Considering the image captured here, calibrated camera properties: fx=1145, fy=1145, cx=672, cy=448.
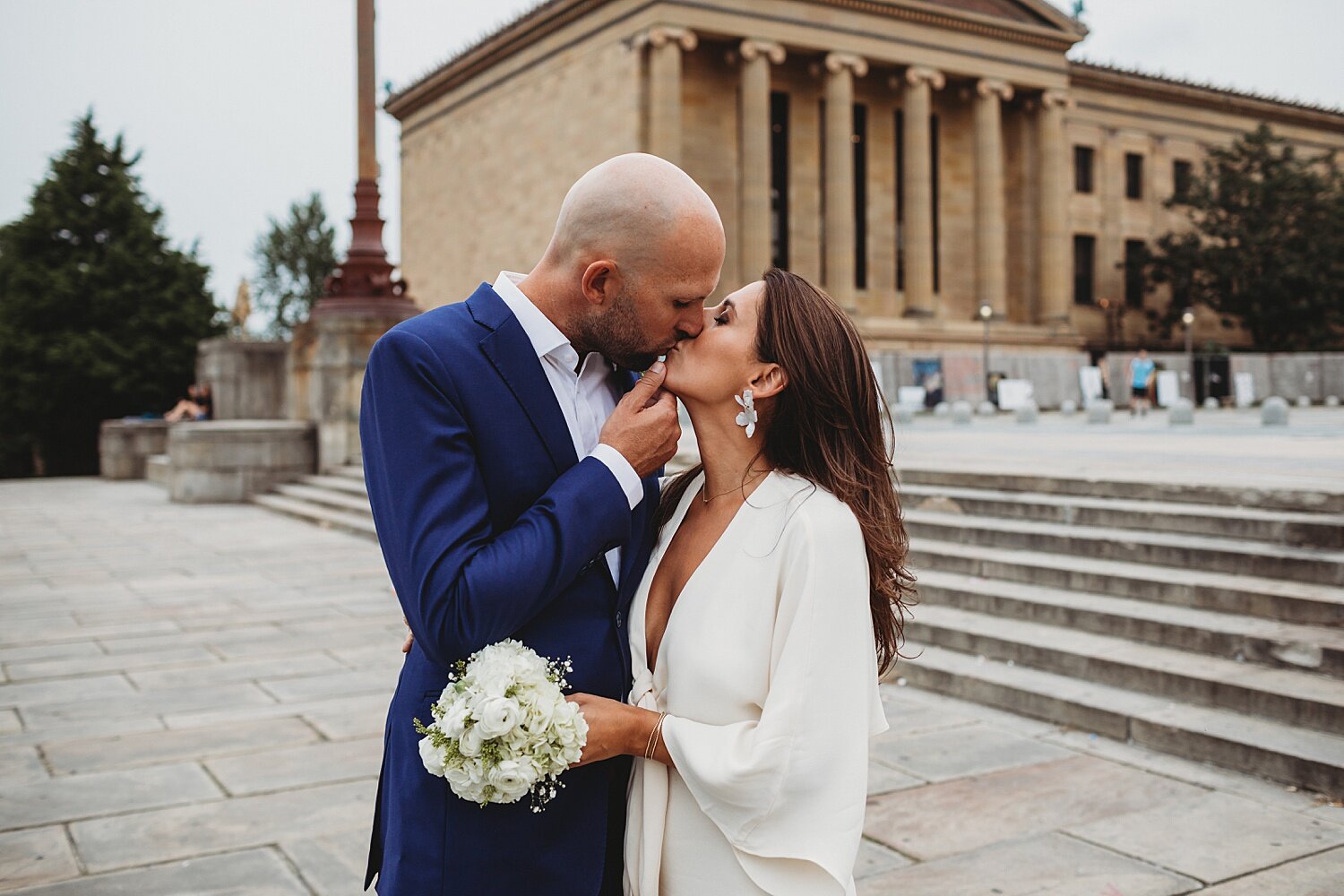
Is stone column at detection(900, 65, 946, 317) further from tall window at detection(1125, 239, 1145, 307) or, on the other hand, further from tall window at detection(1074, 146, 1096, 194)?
tall window at detection(1125, 239, 1145, 307)

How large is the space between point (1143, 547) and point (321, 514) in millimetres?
11651

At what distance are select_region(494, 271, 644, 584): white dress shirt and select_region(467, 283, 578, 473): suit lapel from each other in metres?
0.02

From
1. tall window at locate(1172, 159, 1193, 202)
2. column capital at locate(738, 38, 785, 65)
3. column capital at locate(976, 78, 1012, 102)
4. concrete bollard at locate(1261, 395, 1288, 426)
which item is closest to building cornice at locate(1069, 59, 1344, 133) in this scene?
tall window at locate(1172, 159, 1193, 202)

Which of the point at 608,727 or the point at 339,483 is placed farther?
the point at 339,483

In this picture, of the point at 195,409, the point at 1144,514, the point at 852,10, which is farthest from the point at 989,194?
the point at 1144,514

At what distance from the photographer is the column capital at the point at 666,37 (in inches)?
1421

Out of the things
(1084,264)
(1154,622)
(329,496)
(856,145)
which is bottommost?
(1154,622)

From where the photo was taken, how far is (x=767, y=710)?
205 centimetres

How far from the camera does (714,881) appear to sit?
2174mm

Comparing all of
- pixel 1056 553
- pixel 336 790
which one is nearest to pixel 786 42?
pixel 1056 553

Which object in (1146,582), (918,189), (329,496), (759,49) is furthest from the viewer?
(918,189)

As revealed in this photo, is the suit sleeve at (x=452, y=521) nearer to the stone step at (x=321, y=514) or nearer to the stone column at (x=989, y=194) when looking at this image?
the stone step at (x=321, y=514)

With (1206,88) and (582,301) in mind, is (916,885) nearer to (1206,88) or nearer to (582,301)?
(582,301)

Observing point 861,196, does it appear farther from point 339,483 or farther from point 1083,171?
point 339,483
